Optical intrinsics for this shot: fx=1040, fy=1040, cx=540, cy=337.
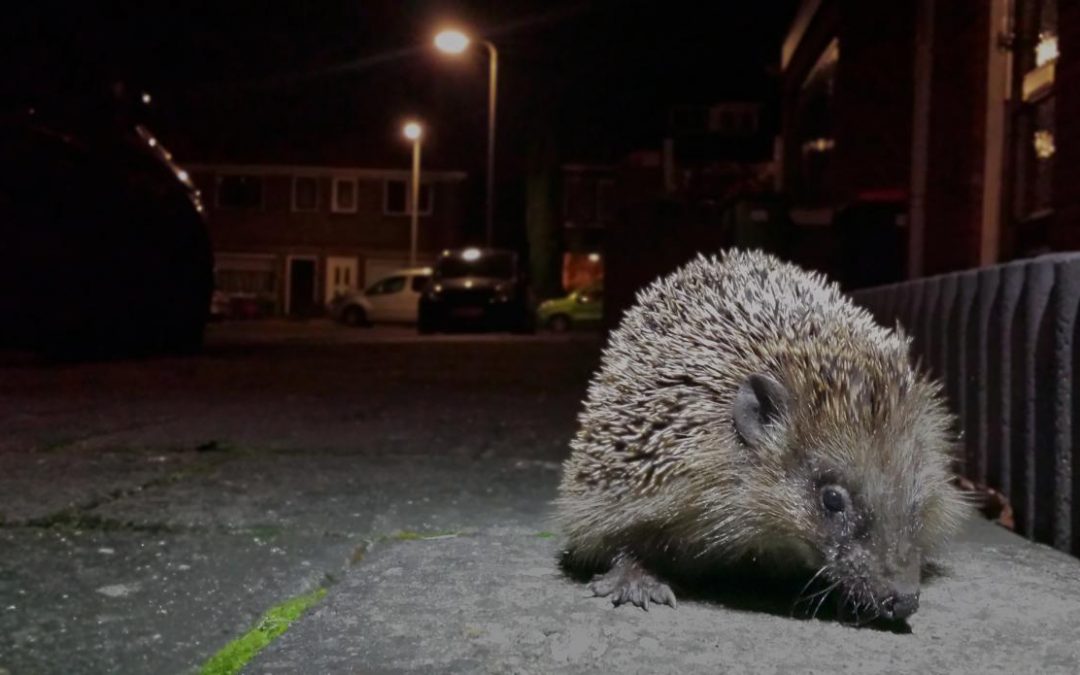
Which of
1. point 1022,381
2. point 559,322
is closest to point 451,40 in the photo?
point 559,322

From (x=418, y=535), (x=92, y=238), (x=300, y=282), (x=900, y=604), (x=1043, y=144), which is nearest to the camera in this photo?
(x=900, y=604)

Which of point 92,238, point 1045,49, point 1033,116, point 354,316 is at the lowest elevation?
Result: point 354,316

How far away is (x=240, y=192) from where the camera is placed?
141ft

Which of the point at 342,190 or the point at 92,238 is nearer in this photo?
the point at 92,238

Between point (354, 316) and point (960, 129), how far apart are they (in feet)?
89.9

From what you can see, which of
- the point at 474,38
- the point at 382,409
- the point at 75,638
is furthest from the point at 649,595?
the point at 474,38

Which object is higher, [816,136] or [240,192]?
[240,192]

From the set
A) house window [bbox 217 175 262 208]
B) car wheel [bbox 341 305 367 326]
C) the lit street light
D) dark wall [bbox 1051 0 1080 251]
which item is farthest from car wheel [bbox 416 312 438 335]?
house window [bbox 217 175 262 208]

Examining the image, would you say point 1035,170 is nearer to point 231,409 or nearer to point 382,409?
point 382,409

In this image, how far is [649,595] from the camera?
2.44 meters

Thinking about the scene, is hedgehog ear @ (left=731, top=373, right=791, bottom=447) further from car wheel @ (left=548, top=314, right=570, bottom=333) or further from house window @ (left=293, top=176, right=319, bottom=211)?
house window @ (left=293, top=176, right=319, bottom=211)

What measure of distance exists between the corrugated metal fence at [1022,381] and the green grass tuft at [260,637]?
2111 millimetres

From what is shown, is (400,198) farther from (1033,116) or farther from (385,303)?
(1033,116)

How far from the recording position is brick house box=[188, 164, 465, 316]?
42594 mm
